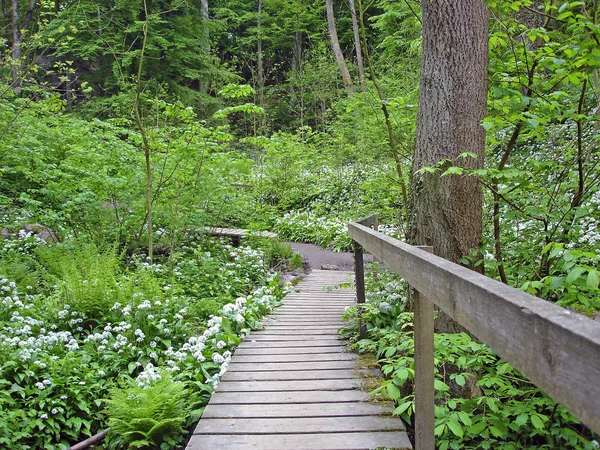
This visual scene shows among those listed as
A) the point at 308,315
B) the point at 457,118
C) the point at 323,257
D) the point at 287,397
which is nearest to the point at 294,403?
the point at 287,397

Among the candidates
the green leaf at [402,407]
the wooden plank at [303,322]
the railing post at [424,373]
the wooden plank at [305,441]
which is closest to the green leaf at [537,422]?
the railing post at [424,373]

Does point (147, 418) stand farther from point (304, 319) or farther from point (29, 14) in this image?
point (29, 14)

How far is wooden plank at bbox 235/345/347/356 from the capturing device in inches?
181

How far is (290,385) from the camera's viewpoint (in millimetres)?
3785

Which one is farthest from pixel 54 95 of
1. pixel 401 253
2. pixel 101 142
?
pixel 401 253

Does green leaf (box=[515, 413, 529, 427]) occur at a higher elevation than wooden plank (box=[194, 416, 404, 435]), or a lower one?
higher

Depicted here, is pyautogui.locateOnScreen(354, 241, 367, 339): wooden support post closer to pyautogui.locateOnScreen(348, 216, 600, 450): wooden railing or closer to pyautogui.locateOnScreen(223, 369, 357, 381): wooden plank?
pyautogui.locateOnScreen(223, 369, 357, 381): wooden plank

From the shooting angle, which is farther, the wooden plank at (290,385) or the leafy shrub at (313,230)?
the leafy shrub at (313,230)

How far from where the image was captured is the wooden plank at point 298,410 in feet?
10.7

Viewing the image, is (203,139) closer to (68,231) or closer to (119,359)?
(68,231)

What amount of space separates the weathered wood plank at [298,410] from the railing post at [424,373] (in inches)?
37.8

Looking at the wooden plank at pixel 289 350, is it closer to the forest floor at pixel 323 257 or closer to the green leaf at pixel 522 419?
the green leaf at pixel 522 419

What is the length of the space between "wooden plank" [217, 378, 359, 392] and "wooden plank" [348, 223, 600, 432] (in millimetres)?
2245

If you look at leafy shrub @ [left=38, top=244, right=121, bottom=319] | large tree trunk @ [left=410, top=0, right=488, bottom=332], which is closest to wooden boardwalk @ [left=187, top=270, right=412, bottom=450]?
large tree trunk @ [left=410, top=0, right=488, bottom=332]
